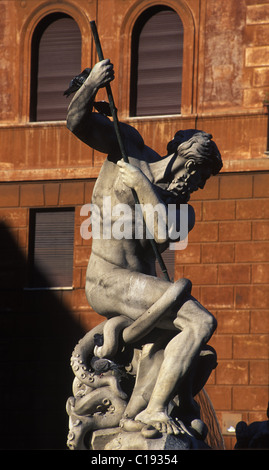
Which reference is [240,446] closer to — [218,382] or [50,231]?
[218,382]

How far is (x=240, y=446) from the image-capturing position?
36.4 feet

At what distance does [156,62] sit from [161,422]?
18.0 meters

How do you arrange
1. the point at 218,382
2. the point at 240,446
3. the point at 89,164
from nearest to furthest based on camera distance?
1. the point at 240,446
2. the point at 218,382
3. the point at 89,164

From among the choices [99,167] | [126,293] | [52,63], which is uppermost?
[52,63]

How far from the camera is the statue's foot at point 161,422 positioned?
9500 millimetres

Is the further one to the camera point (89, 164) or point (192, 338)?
point (89, 164)

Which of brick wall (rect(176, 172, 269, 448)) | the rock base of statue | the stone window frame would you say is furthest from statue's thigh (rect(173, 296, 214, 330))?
the stone window frame

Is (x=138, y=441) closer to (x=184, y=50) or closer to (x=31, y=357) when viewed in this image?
(x=31, y=357)

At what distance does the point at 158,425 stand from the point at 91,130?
2.02m

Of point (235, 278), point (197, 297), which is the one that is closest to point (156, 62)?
point (235, 278)

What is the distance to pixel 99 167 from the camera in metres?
26.6

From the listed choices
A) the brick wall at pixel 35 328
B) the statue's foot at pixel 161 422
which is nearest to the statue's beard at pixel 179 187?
the statue's foot at pixel 161 422

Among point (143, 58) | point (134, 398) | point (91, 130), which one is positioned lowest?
point (134, 398)
